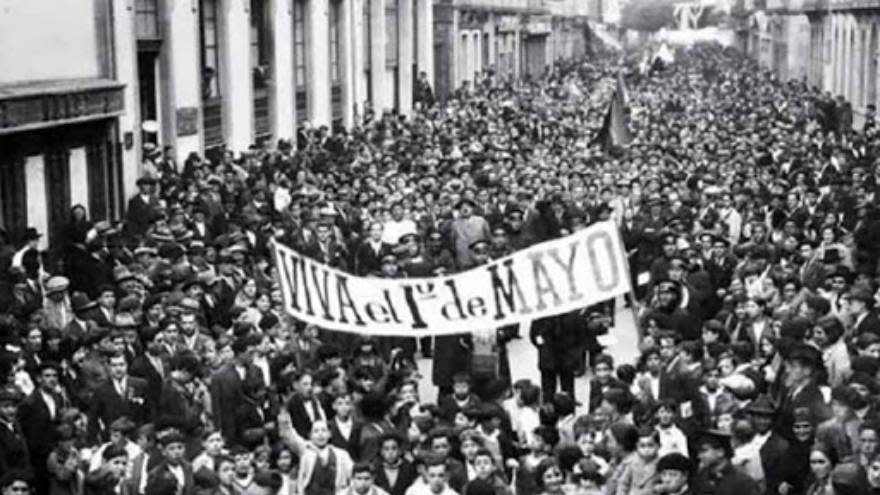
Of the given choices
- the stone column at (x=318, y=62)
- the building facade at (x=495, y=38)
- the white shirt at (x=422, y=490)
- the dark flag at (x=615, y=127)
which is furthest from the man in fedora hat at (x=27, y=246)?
the building facade at (x=495, y=38)

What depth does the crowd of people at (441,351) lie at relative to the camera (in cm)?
933

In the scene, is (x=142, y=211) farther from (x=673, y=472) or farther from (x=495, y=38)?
(x=495, y=38)

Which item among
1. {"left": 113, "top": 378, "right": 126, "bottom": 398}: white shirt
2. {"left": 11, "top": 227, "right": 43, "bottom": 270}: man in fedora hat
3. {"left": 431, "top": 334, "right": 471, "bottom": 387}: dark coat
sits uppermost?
{"left": 11, "top": 227, "right": 43, "bottom": 270}: man in fedora hat

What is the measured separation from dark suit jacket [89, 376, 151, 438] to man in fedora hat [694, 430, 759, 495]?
397cm

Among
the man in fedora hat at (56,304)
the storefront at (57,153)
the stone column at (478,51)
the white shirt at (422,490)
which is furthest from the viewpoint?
the stone column at (478,51)

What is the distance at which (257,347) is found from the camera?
1143 centimetres

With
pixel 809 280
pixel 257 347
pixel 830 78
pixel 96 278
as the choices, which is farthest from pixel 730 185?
pixel 830 78

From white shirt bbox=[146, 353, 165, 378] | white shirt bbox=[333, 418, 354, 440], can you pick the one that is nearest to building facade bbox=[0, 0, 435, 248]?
white shirt bbox=[146, 353, 165, 378]

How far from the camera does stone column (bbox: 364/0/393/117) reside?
135 ft

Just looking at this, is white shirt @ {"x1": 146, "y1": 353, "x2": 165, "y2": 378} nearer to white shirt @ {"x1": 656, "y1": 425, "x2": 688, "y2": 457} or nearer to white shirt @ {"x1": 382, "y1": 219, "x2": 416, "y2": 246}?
white shirt @ {"x1": 656, "y1": 425, "x2": 688, "y2": 457}

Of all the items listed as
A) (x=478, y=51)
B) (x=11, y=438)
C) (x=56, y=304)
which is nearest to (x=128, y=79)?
(x=56, y=304)

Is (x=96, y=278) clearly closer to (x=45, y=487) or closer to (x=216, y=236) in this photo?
(x=216, y=236)

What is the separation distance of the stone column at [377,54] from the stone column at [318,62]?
571 centimetres

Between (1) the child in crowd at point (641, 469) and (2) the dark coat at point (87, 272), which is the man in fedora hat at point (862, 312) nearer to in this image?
(1) the child in crowd at point (641, 469)
